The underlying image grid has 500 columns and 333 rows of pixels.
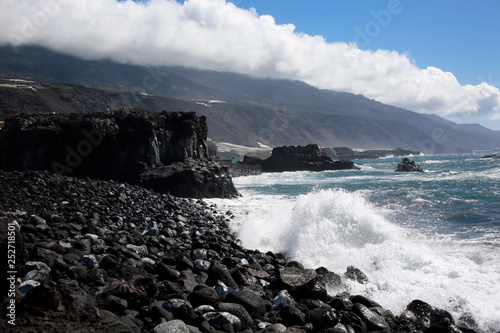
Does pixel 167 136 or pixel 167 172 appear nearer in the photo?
pixel 167 172

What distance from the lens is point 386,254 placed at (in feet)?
33.2

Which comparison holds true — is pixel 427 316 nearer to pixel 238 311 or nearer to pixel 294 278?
pixel 294 278

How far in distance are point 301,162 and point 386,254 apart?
70492mm

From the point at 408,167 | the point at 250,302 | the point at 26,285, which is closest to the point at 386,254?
the point at 250,302

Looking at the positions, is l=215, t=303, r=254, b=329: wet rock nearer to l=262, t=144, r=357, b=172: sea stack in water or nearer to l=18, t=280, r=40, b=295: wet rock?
l=18, t=280, r=40, b=295: wet rock

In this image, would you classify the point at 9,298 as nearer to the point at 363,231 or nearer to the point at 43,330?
the point at 43,330

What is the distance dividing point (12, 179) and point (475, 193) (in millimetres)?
30451

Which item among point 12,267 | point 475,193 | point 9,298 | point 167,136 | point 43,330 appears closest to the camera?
point 43,330

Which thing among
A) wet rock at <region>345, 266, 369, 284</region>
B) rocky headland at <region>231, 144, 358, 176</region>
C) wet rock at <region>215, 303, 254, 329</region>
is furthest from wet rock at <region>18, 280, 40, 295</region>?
rocky headland at <region>231, 144, 358, 176</region>

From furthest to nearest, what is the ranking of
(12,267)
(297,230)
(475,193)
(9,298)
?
(475,193) < (297,230) < (12,267) < (9,298)

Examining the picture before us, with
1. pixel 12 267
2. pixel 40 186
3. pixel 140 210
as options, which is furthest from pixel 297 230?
pixel 40 186

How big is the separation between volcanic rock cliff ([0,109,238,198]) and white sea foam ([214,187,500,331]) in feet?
38.3

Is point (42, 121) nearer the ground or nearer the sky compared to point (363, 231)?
nearer the sky

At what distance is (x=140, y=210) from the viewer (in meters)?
15.9
